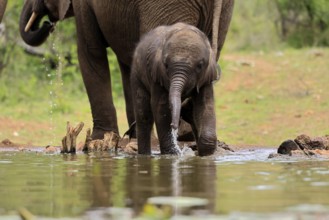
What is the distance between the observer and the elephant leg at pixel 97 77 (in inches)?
412

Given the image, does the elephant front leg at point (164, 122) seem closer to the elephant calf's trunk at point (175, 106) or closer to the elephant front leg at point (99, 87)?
the elephant calf's trunk at point (175, 106)

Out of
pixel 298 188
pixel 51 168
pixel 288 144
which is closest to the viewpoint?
pixel 298 188

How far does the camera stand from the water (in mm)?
4500

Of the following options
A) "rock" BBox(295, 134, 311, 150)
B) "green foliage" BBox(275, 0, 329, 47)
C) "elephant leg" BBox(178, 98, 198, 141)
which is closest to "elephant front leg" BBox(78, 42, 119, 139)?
"elephant leg" BBox(178, 98, 198, 141)

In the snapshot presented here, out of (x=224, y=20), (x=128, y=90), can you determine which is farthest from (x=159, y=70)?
(x=128, y=90)

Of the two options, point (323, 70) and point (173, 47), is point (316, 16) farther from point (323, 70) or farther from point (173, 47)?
point (173, 47)

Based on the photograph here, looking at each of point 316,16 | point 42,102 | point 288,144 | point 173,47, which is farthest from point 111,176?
point 316,16

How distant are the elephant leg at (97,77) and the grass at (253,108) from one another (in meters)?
2.11

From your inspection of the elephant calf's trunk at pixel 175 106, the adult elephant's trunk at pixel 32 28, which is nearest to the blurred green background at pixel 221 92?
the adult elephant's trunk at pixel 32 28

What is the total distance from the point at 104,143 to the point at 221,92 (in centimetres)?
637

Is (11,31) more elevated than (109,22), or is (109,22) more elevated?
(11,31)

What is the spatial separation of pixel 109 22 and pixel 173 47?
1970 millimetres

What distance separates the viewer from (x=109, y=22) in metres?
9.66

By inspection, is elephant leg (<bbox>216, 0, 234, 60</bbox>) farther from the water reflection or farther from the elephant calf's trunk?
the water reflection
